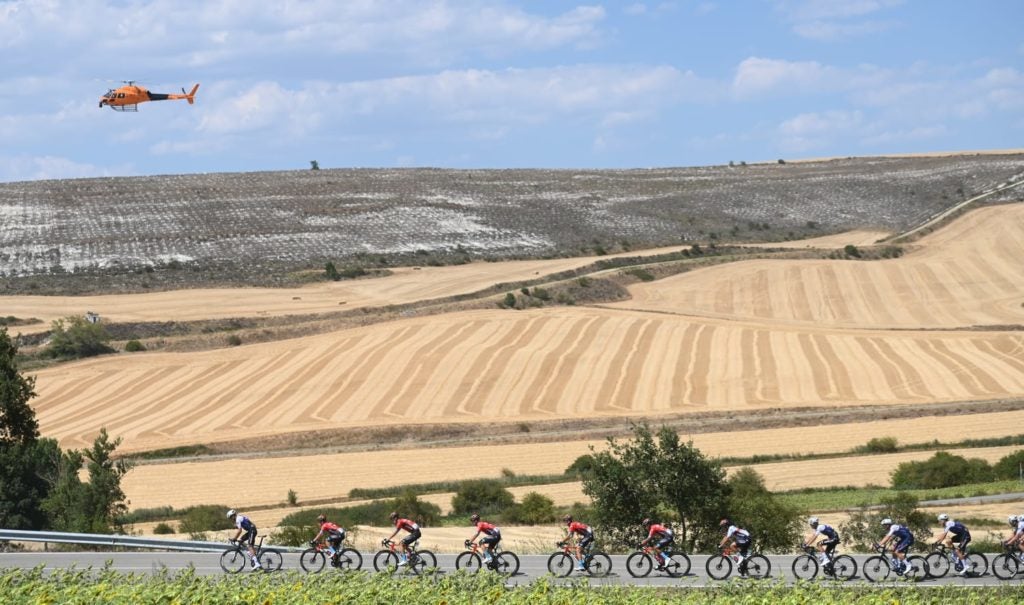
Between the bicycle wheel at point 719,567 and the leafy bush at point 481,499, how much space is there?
56.4ft

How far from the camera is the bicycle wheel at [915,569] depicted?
96.7ft

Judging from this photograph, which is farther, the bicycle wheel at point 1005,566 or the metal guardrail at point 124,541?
the metal guardrail at point 124,541

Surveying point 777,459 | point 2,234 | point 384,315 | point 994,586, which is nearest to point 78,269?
point 2,234

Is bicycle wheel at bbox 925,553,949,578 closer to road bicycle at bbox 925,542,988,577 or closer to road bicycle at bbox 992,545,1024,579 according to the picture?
road bicycle at bbox 925,542,988,577

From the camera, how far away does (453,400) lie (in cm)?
6962

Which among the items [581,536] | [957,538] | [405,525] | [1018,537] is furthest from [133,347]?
[1018,537]

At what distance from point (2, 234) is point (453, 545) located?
92295 millimetres

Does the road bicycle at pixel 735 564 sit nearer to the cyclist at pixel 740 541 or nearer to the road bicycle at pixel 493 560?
the cyclist at pixel 740 541

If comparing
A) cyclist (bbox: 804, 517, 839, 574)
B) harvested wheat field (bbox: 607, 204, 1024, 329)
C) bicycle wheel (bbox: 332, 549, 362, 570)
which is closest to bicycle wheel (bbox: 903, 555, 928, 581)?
cyclist (bbox: 804, 517, 839, 574)

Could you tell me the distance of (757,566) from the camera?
1182 inches

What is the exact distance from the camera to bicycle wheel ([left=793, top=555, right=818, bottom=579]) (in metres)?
29.7

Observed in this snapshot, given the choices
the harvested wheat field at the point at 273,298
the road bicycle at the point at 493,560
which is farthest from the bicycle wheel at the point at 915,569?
the harvested wheat field at the point at 273,298

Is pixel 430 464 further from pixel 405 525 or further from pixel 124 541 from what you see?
pixel 405 525

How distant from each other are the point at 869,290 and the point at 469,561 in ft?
247
